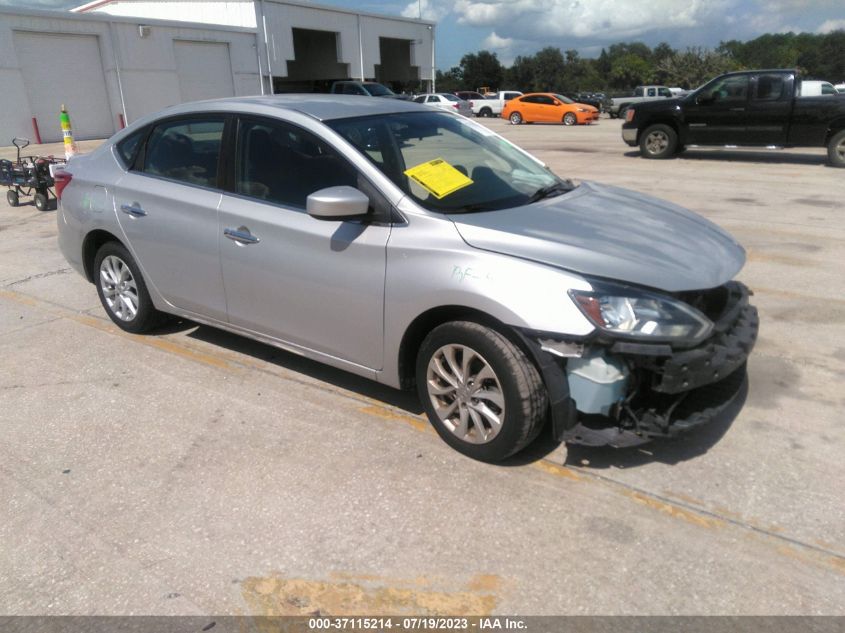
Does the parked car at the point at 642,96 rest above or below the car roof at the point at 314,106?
below

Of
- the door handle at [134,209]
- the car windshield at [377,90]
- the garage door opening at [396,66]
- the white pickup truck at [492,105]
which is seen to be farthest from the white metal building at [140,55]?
the door handle at [134,209]

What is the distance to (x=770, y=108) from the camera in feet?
43.2

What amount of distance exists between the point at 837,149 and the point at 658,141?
3.44m

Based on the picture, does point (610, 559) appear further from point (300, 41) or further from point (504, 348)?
point (300, 41)

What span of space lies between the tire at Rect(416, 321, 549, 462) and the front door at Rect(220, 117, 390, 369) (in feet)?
1.23

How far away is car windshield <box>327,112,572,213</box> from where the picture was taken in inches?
137

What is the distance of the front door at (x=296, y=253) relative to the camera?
11.3ft

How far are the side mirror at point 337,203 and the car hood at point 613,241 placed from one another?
48 centimetres

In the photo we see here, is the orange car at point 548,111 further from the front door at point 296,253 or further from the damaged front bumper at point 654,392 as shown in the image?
the damaged front bumper at point 654,392

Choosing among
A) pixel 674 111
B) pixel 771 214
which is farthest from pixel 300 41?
pixel 771 214

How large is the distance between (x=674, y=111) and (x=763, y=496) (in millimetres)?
13007

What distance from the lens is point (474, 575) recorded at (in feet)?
8.48

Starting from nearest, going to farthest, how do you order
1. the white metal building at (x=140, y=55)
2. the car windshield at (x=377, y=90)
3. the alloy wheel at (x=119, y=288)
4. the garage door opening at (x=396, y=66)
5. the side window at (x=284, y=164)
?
the side window at (x=284, y=164) → the alloy wheel at (x=119, y=288) → the white metal building at (x=140, y=55) → the car windshield at (x=377, y=90) → the garage door opening at (x=396, y=66)

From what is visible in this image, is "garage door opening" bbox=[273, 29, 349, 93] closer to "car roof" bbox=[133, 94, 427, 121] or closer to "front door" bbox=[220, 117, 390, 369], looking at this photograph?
"car roof" bbox=[133, 94, 427, 121]
